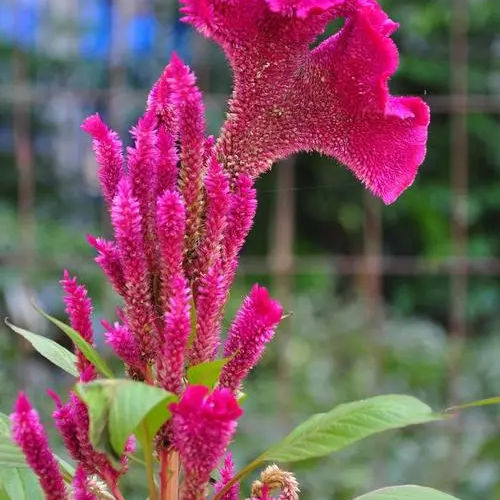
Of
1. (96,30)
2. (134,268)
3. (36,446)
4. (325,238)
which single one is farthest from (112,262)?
(325,238)

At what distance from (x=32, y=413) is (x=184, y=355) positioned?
103mm

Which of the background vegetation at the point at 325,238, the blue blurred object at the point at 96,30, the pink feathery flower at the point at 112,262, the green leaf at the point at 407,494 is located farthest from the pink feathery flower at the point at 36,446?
the blue blurred object at the point at 96,30

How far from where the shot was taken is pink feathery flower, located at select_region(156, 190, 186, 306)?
2.10 feet

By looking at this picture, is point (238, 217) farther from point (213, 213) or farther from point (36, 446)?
point (36, 446)

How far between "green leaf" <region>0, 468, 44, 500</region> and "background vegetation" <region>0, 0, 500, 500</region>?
1.58m

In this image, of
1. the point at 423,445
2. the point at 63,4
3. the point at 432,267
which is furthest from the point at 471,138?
the point at 63,4

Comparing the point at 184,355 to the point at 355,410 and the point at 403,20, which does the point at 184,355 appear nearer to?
the point at 355,410

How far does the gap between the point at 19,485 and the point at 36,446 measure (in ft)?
0.59

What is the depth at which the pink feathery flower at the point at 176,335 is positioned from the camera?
633 mm

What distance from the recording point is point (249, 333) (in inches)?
26.9

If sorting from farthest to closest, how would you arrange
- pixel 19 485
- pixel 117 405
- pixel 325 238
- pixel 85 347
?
pixel 325 238, pixel 19 485, pixel 85 347, pixel 117 405

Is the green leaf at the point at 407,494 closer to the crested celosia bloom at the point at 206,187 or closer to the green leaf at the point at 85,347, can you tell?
the crested celosia bloom at the point at 206,187

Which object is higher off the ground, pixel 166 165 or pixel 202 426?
pixel 166 165

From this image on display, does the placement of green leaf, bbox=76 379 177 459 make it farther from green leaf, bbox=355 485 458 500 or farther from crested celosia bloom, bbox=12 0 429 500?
green leaf, bbox=355 485 458 500
